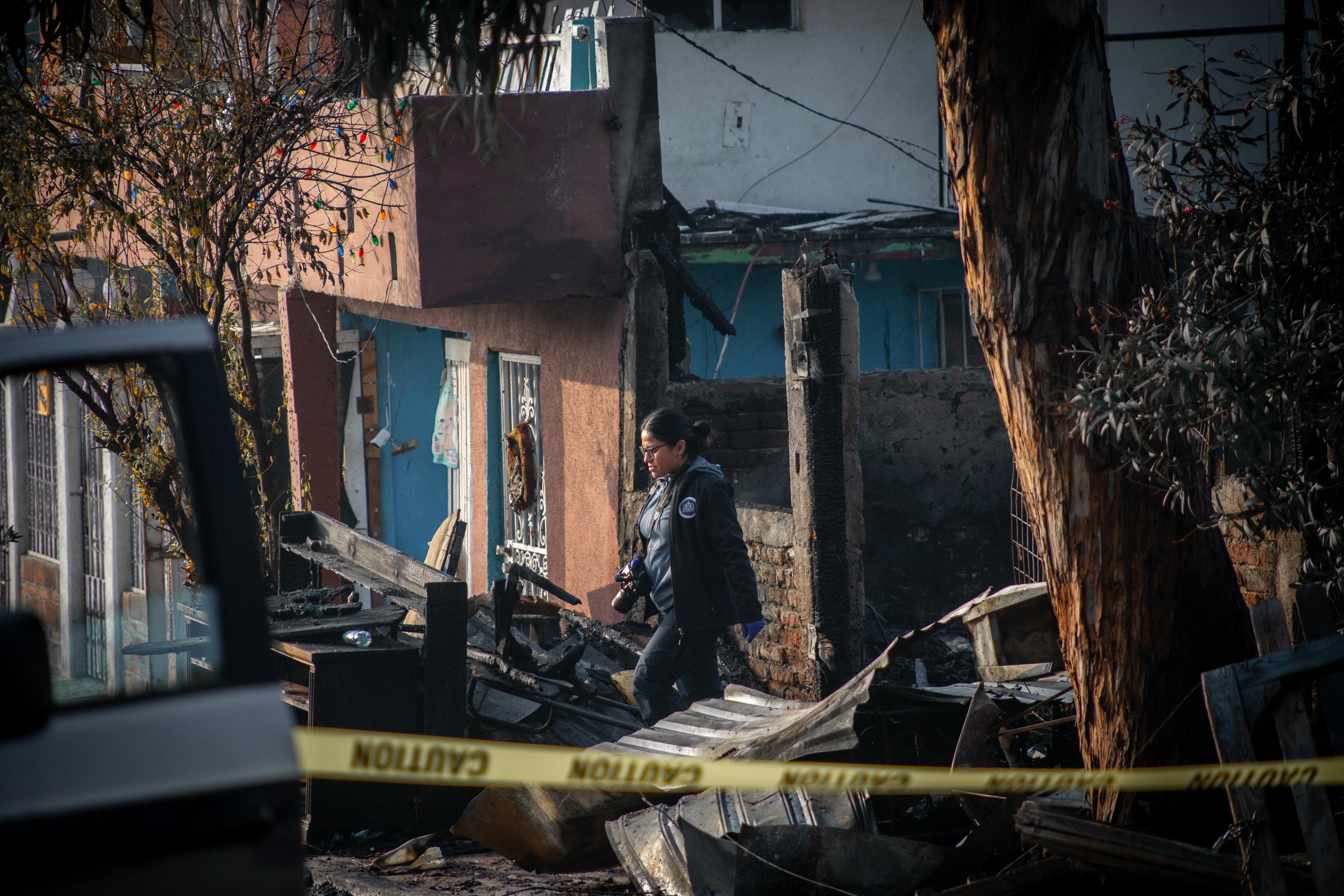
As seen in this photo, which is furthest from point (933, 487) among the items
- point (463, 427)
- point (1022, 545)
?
point (463, 427)

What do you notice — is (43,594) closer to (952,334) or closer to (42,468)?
(42,468)

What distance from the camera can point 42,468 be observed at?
23.4 ft

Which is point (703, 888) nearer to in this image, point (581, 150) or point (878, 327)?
point (581, 150)

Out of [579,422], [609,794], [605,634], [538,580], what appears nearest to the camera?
[609,794]

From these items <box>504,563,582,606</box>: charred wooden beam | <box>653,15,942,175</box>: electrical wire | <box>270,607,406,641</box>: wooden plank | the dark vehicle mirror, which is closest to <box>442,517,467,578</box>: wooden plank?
<box>504,563,582,606</box>: charred wooden beam

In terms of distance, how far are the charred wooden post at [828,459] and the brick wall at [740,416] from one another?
5.13ft

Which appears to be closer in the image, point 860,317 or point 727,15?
point 860,317

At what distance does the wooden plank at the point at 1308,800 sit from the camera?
292 cm

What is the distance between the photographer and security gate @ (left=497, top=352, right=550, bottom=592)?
9.75 metres

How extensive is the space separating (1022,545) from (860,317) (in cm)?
444

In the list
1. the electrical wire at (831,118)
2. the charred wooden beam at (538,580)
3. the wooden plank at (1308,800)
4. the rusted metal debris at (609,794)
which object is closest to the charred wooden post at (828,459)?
the rusted metal debris at (609,794)

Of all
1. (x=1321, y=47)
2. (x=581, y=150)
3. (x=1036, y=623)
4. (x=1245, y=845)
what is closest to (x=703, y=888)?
(x=1245, y=845)

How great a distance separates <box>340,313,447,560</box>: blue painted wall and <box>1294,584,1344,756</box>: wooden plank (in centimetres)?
945

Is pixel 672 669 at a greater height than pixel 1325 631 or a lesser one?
lesser
